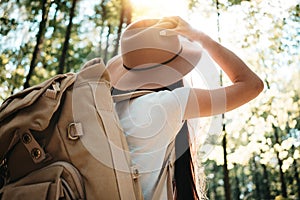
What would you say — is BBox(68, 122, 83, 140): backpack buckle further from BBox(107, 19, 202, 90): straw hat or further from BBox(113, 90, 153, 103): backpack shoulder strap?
BBox(107, 19, 202, 90): straw hat

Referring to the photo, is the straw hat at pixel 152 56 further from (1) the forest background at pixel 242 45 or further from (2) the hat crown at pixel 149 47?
(1) the forest background at pixel 242 45

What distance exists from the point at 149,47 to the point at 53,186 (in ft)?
2.46

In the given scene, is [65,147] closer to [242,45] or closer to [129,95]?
[129,95]

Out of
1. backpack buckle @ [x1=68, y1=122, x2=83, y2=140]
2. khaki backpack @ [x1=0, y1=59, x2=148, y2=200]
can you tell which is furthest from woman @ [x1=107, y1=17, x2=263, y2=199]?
backpack buckle @ [x1=68, y1=122, x2=83, y2=140]

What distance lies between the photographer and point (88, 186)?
132 cm

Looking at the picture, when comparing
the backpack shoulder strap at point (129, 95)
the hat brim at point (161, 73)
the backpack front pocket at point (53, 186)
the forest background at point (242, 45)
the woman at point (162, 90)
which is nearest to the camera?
the backpack front pocket at point (53, 186)

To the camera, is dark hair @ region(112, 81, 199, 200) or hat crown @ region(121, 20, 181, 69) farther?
dark hair @ region(112, 81, 199, 200)

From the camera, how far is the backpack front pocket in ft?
4.29

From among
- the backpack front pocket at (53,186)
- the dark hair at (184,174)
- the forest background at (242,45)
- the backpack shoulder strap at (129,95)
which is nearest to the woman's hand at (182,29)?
the backpack shoulder strap at (129,95)

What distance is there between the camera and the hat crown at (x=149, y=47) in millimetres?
1732

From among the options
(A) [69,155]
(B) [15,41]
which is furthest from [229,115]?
(A) [69,155]

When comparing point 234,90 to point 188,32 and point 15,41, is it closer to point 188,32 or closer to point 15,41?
point 188,32

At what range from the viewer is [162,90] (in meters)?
1.81

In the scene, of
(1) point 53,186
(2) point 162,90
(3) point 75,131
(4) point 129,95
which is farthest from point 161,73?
(1) point 53,186
